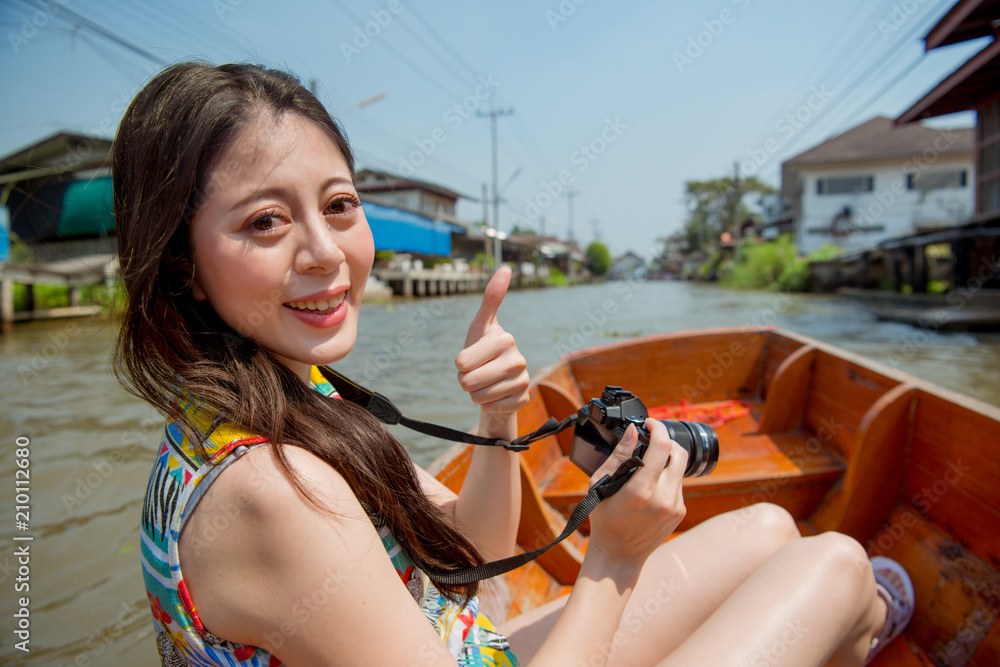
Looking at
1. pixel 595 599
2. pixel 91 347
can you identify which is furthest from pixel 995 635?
pixel 91 347

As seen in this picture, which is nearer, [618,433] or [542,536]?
[618,433]

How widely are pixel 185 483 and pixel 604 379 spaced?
3309 millimetres

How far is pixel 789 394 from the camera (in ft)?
11.0

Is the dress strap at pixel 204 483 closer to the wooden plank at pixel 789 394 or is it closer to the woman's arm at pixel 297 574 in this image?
the woman's arm at pixel 297 574

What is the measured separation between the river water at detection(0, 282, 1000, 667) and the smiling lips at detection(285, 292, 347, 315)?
78 centimetres

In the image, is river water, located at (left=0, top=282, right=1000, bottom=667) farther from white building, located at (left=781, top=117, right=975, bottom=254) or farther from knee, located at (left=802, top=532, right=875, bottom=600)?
white building, located at (left=781, top=117, right=975, bottom=254)

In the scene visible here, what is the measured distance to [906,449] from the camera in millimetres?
2336

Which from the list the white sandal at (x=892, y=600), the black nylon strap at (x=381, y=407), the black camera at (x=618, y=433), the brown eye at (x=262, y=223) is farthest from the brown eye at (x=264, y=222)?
the white sandal at (x=892, y=600)

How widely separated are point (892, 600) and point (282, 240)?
1.84 meters

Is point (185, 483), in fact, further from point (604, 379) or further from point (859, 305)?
point (859, 305)

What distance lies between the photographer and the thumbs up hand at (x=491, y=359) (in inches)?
41.6

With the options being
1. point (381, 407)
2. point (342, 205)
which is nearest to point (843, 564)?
point (381, 407)

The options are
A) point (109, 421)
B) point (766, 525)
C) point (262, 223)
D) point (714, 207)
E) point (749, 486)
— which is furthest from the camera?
point (714, 207)

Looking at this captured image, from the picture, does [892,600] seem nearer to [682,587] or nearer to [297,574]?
[682,587]
